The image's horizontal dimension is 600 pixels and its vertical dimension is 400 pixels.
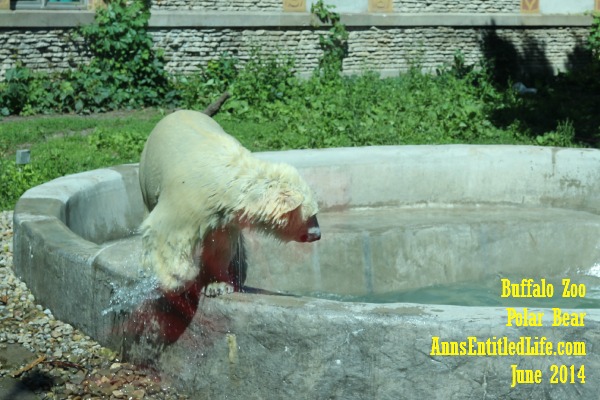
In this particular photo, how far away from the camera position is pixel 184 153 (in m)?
4.85

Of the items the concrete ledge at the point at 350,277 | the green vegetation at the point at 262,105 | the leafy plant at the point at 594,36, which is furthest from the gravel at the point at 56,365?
the leafy plant at the point at 594,36

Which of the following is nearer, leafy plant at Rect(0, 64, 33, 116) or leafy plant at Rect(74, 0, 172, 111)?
leafy plant at Rect(0, 64, 33, 116)

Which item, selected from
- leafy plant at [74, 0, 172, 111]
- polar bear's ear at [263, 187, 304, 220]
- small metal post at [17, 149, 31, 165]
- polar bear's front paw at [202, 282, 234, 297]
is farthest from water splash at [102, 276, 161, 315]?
leafy plant at [74, 0, 172, 111]

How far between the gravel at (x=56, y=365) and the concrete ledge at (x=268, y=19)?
31.3 ft

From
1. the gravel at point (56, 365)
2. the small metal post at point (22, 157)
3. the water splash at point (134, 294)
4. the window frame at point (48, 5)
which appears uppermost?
the window frame at point (48, 5)

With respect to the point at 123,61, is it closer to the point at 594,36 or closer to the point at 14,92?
the point at 14,92

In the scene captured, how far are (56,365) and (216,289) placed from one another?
3.75 ft

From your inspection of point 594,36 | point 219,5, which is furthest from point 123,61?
point 594,36

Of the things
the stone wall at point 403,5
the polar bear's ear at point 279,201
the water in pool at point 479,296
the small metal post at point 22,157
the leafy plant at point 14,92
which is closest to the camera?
the polar bear's ear at point 279,201

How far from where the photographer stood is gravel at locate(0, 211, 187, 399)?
481 cm

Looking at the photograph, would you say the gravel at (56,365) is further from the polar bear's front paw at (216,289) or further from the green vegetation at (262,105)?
the green vegetation at (262,105)

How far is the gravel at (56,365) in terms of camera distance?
189 inches

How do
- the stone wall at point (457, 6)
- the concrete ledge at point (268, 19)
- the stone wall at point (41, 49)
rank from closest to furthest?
the stone wall at point (41, 49)
the concrete ledge at point (268, 19)
the stone wall at point (457, 6)

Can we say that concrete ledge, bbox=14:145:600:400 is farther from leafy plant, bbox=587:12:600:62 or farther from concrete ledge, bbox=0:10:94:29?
leafy plant, bbox=587:12:600:62
